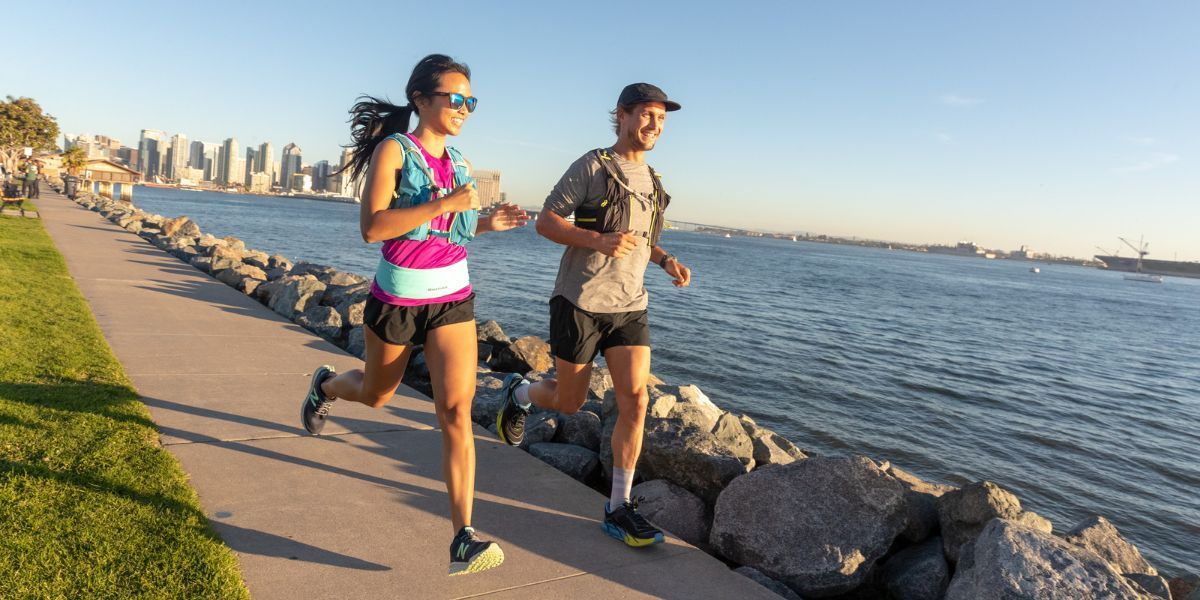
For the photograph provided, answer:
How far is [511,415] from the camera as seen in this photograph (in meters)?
3.89

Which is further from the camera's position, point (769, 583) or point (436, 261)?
point (769, 583)

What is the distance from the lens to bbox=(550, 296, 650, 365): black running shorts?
10.7ft

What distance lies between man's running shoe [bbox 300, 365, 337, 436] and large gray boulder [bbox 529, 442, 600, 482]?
52.8 inches

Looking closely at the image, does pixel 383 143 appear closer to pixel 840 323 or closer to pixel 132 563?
pixel 132 563

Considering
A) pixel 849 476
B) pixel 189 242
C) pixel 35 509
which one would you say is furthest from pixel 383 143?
pixel 189 242

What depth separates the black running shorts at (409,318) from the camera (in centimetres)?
285

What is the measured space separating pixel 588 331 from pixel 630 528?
34.7 inches

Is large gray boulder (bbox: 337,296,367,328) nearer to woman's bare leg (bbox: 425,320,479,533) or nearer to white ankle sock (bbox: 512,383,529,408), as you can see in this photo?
white ankle sock (bbox: 512,383,529,408)

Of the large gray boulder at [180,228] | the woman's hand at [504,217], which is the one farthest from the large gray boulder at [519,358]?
the large gray boulder at [180,228]

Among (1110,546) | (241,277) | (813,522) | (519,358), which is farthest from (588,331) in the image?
(241,277)

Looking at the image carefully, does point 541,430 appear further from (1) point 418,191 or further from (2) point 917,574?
(1) point 418,191

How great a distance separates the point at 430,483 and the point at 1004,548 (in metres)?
2.57

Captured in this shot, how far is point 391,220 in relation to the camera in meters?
2.66

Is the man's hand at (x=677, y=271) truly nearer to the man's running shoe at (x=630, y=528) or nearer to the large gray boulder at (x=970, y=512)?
the man's running shoe at (x=630, y=528)
